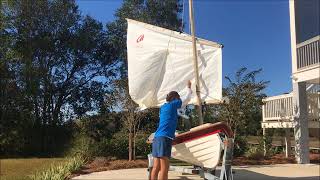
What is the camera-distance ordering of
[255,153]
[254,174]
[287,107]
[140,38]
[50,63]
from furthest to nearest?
1. [50,63]
2. [287,107]
3. [255,153]
4. [140,38]
5. [254,174]

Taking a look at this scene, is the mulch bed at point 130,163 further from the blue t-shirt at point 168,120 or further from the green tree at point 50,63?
the green tree at point 50,63

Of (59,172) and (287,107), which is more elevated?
(287,107)

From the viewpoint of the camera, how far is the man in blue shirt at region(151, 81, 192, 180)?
8922 mm

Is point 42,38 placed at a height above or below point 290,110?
above

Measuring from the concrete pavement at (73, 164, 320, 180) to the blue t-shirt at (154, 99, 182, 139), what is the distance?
2991mm

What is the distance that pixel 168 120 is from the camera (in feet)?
29.8

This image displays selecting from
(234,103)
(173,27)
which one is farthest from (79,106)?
(234,103)

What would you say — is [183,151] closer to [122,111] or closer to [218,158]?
[218,158]

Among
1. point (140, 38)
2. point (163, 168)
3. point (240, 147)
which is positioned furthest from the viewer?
point (240, 147)

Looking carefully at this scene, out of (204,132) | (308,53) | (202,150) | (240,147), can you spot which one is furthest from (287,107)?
(204,132)

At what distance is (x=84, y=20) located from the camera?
26219 millimetres

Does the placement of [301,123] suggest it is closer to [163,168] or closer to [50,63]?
[163,168]

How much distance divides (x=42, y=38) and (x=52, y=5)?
177cm

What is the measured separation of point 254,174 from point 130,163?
405 centimetres
